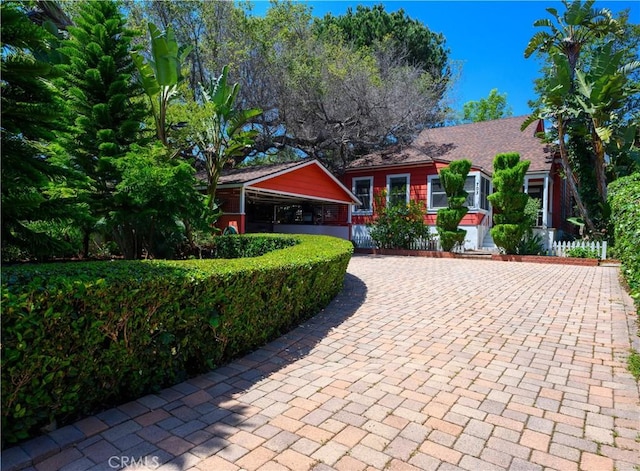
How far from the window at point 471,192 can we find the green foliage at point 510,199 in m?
1.92

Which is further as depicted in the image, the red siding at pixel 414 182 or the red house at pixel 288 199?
the red siding at pixel 414 182

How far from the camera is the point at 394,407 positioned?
9.89 feet

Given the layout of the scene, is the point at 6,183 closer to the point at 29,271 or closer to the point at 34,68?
the point at 34,68

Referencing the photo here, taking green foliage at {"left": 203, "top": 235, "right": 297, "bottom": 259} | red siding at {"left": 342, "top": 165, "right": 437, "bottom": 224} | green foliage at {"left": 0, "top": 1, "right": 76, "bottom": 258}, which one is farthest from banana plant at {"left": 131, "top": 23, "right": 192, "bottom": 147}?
red siding at {"left": 342, "top": 165, "right": 437, "bottom": 224}

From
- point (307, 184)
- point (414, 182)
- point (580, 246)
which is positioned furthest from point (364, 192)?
point (580, 246)

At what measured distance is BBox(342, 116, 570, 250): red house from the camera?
16.4m

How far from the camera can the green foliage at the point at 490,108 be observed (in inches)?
1422

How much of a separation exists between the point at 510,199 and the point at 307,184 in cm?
768

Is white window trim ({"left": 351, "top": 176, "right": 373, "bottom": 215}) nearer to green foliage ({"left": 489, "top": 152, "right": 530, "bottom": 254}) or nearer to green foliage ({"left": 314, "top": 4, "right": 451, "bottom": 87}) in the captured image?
green foliage ({"left": 489, "top": 152, "right": 530, "bottom": 254})

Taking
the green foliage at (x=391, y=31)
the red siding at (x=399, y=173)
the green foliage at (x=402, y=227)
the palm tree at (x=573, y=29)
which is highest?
the green foliage at (x=391, y=31)

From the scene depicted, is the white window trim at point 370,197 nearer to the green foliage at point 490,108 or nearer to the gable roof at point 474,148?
the gable roof at point 474,148

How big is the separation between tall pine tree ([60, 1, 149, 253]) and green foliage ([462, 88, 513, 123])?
35005mm

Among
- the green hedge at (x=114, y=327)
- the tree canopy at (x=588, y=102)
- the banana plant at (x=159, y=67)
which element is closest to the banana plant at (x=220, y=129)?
the banana plant at (x=159, y=67)

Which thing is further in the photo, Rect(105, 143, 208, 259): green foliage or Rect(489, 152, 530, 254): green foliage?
Rect(489, 152, 530, 254): green foliage
